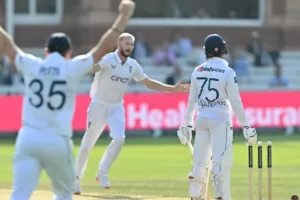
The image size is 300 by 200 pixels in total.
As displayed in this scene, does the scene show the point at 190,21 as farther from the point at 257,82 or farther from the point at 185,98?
the point at 185,98

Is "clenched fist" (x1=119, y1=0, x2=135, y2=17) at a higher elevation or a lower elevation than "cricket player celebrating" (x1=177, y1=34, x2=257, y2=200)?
higher

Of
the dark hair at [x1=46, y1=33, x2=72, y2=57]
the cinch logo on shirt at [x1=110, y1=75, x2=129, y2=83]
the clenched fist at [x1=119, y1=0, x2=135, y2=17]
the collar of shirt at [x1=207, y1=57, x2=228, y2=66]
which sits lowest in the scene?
the cinch logo on shirt at [x1=110, y1=75, x2=129, y2=83]

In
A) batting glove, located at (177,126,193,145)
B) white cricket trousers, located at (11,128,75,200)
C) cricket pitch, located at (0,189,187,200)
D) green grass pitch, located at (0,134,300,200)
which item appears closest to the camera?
white cricket trousers, located at (11,128,75,200)

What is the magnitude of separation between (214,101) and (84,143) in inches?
116

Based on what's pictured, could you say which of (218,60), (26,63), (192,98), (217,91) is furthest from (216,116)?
(26,63)

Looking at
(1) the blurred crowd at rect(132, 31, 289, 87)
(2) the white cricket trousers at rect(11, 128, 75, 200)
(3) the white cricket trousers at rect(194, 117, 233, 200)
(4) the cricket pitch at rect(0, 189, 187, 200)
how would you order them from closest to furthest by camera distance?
(2) the white cricket trousers at rect(11, 128, 75, 200) → (3) the white cricket trousers at rect(194, 117, 233, 200) → (4) the cricket pitch at rect(0, 189, 187, 200) → (1) the blurred crowd at rect(132, 31, 289, 87)

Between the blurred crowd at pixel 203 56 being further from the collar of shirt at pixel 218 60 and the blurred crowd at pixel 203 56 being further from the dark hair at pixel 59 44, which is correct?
the dark hair at pixel 59 44

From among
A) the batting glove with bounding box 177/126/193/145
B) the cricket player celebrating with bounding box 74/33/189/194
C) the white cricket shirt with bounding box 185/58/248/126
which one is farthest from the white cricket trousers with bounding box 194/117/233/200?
the cricket player celebrating with bounding box 74/33/189/194

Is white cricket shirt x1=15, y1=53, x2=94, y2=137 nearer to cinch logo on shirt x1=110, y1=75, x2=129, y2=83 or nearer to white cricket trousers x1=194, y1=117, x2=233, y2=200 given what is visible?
white cricket trousers x1=194, y1=117, x2=233, y2=200

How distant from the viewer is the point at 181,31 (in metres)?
33.7

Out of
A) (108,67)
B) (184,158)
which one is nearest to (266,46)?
(184,158)

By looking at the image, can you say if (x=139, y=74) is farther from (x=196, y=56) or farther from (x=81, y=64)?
(x=196, y=56)

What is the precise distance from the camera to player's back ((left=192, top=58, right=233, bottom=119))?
1098 cm

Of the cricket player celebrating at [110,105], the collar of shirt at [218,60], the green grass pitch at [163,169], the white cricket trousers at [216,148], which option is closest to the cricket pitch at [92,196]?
the green grass pitch at [163,169]
